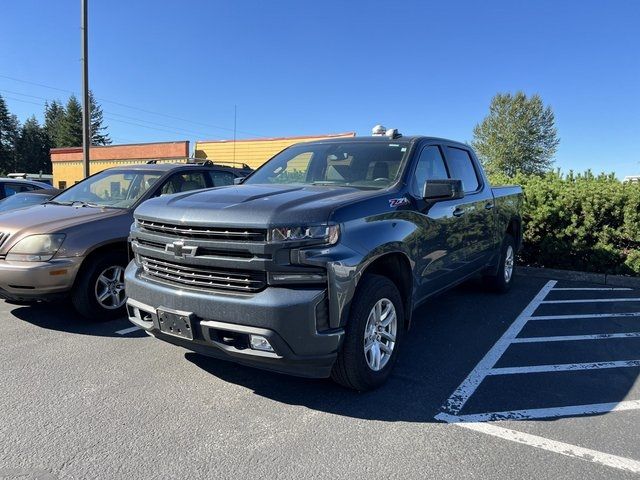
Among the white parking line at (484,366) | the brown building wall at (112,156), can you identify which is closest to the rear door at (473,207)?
the white parking line at (484,366)

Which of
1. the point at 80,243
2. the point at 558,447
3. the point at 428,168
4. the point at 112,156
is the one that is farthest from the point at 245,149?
the point at 558,447

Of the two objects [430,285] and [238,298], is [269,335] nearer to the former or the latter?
[238,298]

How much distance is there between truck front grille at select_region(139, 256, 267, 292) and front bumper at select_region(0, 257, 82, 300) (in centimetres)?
162

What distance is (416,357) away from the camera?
14.3ft

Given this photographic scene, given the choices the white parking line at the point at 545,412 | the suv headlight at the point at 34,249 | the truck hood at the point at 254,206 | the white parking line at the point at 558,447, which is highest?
the truck hood at the point at 254,206

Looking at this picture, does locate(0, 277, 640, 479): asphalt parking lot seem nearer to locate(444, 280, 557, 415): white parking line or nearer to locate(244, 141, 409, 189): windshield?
locate(444, 280, 557, 415): white parking line

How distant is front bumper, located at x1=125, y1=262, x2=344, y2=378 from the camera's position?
9.61 ft

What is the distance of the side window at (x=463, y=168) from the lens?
520 centimetres

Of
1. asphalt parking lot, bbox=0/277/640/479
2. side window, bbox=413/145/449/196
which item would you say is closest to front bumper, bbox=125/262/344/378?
asphalt parking lot, bbox=0/277/640/479

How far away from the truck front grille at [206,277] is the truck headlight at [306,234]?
26cm

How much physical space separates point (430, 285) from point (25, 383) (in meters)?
3.37

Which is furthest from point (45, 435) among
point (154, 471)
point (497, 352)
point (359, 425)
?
point (497, 352)

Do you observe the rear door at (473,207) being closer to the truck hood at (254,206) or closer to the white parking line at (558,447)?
the truck hood at (254,206)

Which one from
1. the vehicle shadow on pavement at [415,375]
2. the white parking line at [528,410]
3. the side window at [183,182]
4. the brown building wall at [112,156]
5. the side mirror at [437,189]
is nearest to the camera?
the white parking line at [528,410]
